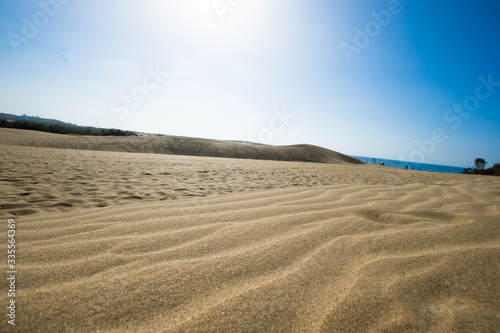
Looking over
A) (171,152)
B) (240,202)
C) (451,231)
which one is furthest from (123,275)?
(171,152)

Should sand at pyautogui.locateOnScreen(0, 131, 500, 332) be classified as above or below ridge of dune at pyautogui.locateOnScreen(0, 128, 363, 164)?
below

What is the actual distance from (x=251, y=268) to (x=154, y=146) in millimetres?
16246

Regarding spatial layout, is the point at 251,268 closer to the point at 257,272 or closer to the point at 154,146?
the point at 257,272

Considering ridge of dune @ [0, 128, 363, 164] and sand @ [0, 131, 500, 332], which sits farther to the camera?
ridge of dune @ [0, 128, 363, 164]

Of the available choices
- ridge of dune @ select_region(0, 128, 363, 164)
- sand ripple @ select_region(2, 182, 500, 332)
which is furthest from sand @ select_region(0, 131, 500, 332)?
ridge of dune @ select_region(0, 128, 363, 164)

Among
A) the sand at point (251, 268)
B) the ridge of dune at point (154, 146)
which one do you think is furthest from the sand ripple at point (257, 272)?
the ridge of dune at point (154, 146)

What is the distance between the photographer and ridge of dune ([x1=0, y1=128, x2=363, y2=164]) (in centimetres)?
1279

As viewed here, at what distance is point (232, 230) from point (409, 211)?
1.89 m

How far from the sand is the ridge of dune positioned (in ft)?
43.8

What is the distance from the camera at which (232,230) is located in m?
1.70

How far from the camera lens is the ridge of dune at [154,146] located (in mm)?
12792

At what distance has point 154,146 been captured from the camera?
1573cm

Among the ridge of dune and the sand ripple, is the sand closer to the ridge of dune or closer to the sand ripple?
the sand ripple

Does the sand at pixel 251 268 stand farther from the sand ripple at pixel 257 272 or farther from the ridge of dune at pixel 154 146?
the ridge of dune at pixel 154 146
